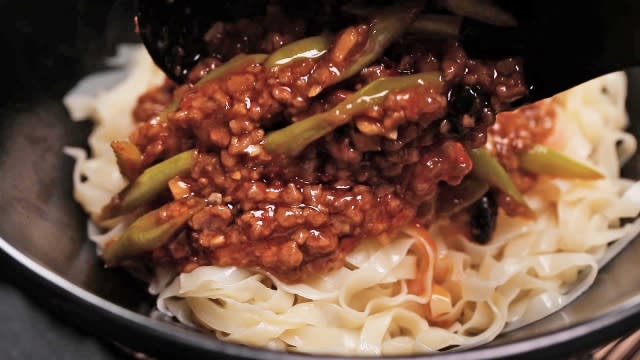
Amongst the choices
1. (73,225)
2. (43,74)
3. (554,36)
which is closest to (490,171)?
(554,36)

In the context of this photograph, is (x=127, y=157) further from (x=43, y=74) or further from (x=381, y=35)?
(x=381, y=35)

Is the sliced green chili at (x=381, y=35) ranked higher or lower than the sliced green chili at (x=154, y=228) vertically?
higher

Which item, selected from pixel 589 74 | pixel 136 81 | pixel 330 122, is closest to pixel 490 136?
pixel 589 74

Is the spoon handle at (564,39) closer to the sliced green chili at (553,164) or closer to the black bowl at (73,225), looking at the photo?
the sliced green chili at (553,164)

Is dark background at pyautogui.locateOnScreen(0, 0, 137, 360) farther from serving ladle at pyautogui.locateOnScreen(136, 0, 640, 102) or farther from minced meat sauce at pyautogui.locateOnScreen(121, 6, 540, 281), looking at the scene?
serving ladle at pyautogui.locateOnScreen(136, 0, 640, 102)

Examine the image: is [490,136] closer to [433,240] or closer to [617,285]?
[433,240]

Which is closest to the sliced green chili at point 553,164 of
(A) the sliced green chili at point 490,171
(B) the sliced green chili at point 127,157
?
(A) the sliced green chili at point 490,171

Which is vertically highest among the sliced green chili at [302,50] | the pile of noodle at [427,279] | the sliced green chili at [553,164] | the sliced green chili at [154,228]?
the sliced green chili at [302,50]
